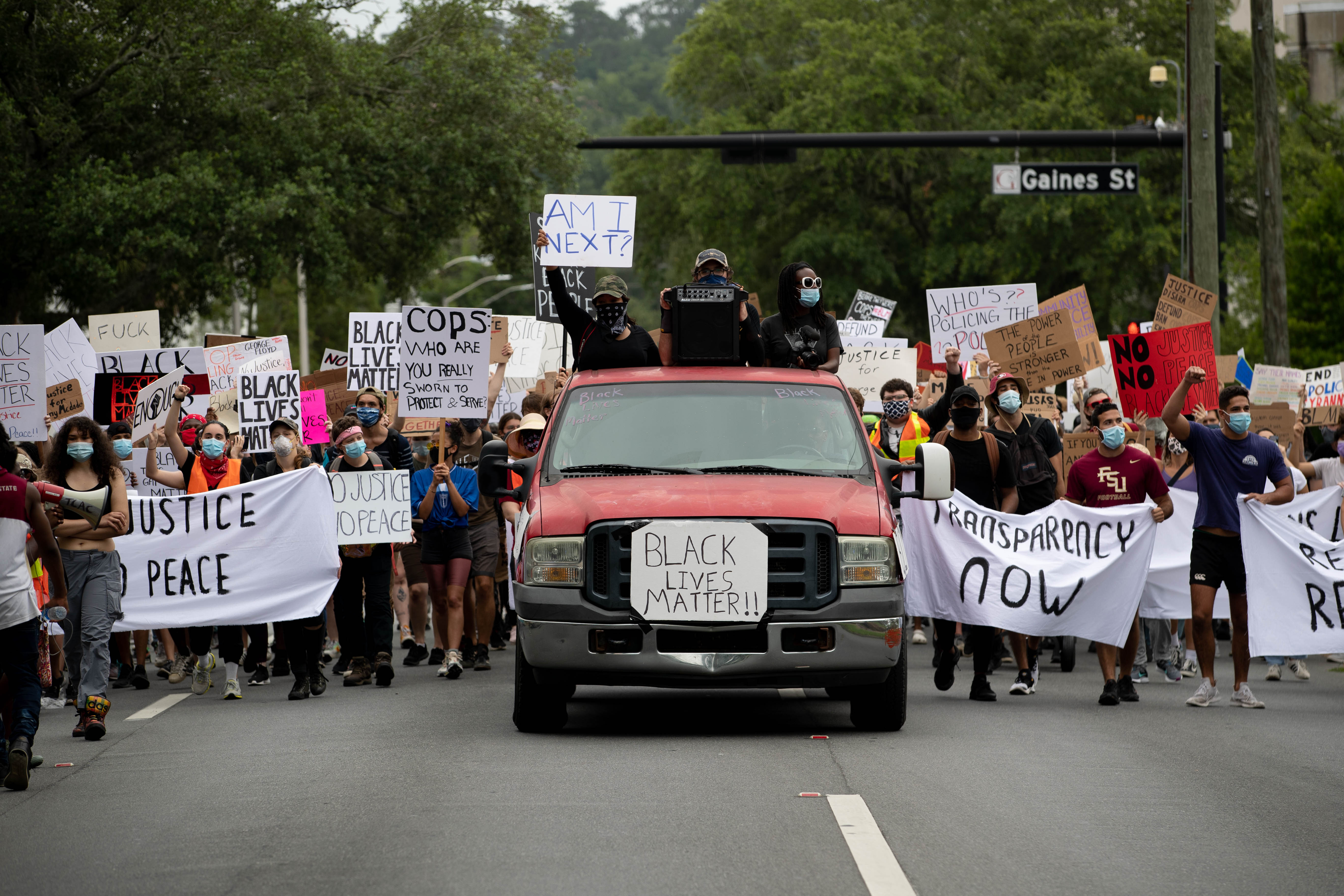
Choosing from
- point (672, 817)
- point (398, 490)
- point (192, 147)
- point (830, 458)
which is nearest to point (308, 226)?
point (192, 147)

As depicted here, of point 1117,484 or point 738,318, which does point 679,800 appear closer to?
point 738,318

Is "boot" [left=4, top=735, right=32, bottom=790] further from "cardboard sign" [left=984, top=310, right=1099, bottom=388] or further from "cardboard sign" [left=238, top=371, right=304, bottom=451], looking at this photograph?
"cardboard sign" [left=984, top=310, right=1099, bottom=388]

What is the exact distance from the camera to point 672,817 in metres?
7.44

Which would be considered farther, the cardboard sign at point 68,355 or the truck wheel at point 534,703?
the cardboard sign at point 68,355

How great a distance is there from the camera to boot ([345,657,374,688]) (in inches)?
524

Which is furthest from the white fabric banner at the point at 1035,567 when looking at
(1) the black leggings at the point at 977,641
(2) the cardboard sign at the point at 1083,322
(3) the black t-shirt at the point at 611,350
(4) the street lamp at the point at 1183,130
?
(4) the street lamp at the point at 1183,130

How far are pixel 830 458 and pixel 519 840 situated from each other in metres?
3.68

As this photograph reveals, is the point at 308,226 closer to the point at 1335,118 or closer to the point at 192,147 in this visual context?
the point at 192,147

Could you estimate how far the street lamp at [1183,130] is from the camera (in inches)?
844

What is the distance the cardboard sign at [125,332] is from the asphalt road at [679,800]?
915 centimetres

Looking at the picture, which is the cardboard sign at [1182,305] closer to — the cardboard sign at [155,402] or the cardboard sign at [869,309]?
the cardboard sign at [869,309]

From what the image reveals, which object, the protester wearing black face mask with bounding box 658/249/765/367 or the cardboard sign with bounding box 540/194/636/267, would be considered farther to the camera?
the cardboard sign with bounding box 540/194/636/267

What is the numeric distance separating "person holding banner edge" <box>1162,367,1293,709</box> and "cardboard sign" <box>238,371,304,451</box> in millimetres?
8076

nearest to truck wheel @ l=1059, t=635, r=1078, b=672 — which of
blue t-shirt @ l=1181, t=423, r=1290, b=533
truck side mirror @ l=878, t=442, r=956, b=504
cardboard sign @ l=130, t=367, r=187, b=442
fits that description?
blue t-shirt @ l=1181, t=423, r=1290, b=533
